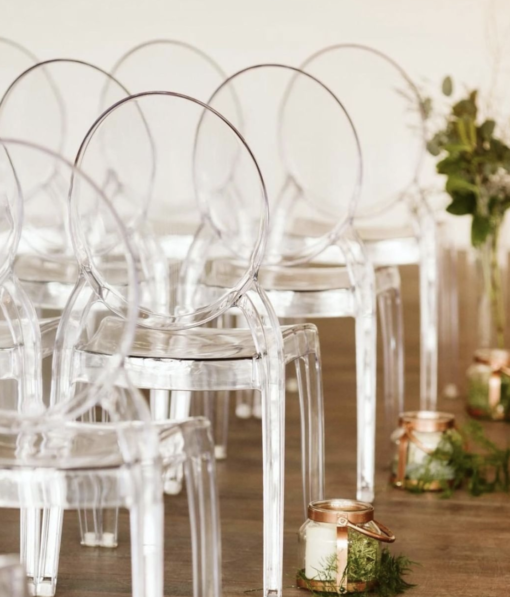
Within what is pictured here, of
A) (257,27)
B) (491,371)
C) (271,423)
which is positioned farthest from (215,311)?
(257,27)

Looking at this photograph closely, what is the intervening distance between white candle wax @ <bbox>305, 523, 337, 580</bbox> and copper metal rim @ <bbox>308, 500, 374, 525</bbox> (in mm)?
13

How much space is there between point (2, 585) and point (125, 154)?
1.37 m

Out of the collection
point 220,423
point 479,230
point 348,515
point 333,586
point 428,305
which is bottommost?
point 333,586

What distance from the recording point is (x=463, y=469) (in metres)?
2.24

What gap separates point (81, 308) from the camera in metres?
1.67

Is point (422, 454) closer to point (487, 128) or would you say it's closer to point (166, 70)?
point (487, 128)

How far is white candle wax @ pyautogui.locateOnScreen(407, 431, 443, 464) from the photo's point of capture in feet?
7.23

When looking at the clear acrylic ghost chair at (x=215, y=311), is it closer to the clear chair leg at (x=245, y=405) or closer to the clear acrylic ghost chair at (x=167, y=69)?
the clear acrylic ghost chair at (x=167, y=69)

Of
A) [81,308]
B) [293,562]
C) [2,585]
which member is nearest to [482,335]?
[293,562]

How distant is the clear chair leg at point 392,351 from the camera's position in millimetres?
2564

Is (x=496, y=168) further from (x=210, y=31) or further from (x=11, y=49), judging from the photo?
(x=210, y=31)

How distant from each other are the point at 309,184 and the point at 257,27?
2746 millimetres

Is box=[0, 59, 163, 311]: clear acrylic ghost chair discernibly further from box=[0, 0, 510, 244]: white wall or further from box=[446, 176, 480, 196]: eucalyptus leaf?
box=[0, 0, 510, 244]: white wall

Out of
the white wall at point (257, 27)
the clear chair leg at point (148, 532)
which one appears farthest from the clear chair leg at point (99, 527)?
the white wall at point (257, 27)
